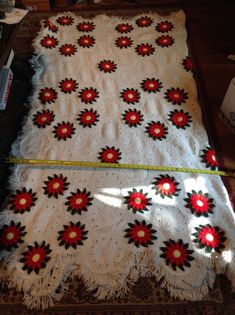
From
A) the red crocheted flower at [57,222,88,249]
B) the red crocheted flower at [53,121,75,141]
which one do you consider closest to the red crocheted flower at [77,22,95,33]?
the red crocheted flower at [53,121,75,141]

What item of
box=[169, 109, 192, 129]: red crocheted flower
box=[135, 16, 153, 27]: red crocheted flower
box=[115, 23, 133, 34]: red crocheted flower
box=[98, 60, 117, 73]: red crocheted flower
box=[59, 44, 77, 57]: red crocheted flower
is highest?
box=[135, 16, 153, 27]: red crocheted flower

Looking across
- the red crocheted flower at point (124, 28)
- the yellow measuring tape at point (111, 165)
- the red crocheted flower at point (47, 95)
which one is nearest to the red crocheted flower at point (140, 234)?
the yellow measuring tape at point (111, 165)

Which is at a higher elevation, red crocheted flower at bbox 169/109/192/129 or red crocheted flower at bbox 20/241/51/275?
red crocheted flower at bbox 169/109/192/129

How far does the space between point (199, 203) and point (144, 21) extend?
1398 mm

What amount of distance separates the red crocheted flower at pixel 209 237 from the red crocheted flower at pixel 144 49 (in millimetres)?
1156

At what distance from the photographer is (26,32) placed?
6.53 feet

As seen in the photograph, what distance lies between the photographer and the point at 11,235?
1.13 metres

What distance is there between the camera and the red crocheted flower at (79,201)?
119 cm

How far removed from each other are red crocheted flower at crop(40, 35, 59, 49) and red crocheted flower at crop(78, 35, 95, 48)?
6.4 inches

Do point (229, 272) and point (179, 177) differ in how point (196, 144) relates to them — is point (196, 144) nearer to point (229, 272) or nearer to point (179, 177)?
point (179, 177)

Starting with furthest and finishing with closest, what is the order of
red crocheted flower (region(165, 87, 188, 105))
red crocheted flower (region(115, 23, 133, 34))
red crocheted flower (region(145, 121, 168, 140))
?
red crocheted flower (region(115, 23, 133, 34)), red crocheted flower (region(165, 87, 188, 105)), red crocheted flower (region(145, 121, 168, 140))

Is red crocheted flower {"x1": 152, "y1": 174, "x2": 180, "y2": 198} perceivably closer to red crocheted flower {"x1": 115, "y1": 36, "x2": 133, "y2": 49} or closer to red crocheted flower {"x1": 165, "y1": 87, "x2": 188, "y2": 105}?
red crocheted flower {"x1": 165, "y1": 87, "x2": 188, "y2": 105}

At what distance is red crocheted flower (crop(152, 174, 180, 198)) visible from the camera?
1224mm

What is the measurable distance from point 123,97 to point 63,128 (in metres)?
0.39
